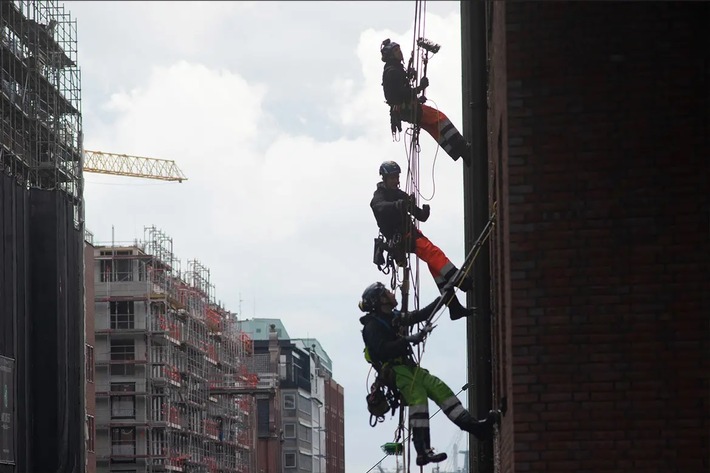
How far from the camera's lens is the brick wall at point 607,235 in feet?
32.1

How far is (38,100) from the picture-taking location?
182ft

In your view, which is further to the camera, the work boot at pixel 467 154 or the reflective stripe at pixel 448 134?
the work boot at pixel 467 154

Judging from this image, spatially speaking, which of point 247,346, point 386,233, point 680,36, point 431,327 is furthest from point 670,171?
point 247,346

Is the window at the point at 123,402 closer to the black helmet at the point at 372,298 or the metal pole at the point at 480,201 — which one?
the metal pole at the point at 480,201

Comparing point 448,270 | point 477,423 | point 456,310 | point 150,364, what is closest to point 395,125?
point 448,270

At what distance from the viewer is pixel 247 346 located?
397 feet

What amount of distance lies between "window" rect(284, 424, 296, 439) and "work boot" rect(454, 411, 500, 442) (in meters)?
141

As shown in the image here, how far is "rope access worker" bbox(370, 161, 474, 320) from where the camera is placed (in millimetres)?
13430

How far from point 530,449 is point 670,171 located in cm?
215

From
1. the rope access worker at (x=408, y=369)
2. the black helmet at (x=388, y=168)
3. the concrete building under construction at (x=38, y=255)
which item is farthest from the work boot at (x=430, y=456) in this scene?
the concrete building under construction at (x=38, y=255)

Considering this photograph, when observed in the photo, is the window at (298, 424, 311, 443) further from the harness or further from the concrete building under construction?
the harness

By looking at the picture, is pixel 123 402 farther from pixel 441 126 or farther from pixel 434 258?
pixel 434 258

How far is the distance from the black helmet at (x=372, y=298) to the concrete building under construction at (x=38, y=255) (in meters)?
36.4

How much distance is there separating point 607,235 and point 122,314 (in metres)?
81.4
